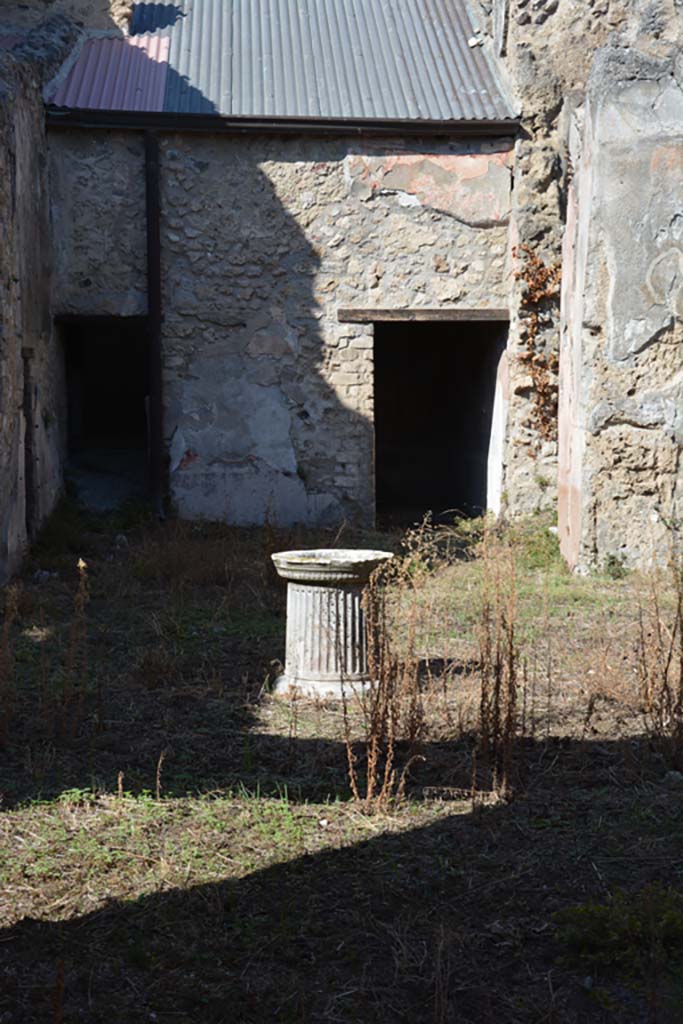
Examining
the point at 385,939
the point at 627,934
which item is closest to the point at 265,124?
the point at 385,939

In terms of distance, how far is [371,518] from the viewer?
37.8 ft

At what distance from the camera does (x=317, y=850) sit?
13.0 ft

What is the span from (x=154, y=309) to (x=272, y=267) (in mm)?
1215

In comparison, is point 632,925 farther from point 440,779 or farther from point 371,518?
point 371,518

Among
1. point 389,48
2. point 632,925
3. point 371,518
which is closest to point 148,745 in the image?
point 632,925

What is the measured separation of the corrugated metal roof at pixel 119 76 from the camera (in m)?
11.0

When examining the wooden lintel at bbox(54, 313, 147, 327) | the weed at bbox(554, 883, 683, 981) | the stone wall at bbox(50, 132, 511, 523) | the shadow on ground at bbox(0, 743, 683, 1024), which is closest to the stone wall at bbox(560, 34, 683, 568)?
the stone wall at bbox(50, 132, 511, 523)

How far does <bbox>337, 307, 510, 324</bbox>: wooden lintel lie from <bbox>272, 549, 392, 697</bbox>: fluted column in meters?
5.55

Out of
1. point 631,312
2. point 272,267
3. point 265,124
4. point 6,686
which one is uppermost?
point 265,124

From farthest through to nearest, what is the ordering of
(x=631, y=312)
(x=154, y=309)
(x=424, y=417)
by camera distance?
(x=424, y=417) < (x=154, y=309) < (x=631, y=312)

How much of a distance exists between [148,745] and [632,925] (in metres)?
2.45

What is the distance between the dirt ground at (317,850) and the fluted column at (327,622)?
0.23 meters

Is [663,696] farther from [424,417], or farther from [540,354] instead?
[424,417]

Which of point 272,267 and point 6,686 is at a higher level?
point 272,267
